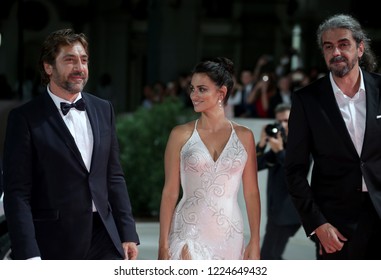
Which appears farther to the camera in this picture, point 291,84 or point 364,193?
point 291,84

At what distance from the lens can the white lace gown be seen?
15.3 feet

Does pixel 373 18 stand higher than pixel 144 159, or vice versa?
pixel 373 18

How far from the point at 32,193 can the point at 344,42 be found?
1666 millimetres

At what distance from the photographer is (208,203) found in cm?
468

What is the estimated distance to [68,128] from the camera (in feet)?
14.3

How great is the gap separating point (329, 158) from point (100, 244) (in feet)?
3.96

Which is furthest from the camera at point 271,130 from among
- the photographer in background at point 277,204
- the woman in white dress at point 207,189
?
the woman in white dress at point 207,189

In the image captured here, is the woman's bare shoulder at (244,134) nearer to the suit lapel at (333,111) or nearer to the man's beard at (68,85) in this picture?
the suit lapel at (333,111)

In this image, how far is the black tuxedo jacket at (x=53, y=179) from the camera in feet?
14.0

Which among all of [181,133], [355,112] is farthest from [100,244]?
[355,112]

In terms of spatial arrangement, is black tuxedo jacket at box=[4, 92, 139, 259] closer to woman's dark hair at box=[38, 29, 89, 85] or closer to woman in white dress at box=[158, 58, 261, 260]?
woman's dark hair at box=[38, 29, 89, 85]

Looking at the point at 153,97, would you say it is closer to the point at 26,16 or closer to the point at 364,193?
the point at 26,16

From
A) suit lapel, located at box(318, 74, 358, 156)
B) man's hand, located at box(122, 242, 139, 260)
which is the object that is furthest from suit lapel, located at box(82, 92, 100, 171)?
suit lapel, located at box(318, 74, 358, 156)

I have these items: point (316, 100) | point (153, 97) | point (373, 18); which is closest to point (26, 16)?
point (153, 97)
